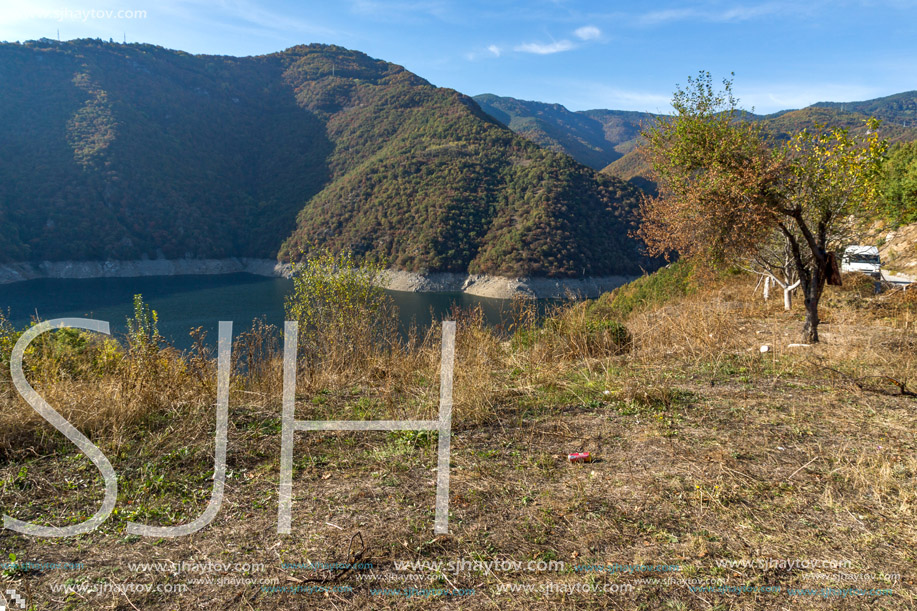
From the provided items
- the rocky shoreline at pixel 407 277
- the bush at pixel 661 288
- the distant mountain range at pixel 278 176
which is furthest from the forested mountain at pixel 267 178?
the bush at pixel 661 288

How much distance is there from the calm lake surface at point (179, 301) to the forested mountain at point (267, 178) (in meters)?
7.70

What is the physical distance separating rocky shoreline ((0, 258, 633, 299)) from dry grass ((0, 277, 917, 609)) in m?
52.1

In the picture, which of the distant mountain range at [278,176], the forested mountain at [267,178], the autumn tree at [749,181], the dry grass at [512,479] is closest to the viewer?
the dry grass at [512,479]

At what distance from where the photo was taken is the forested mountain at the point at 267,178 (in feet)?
243

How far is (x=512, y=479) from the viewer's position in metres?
3.55

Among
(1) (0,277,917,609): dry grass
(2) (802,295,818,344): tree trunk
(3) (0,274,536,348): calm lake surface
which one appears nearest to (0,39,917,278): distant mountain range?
(3) (0,274,536,348): calm lake surface

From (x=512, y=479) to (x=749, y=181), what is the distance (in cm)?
565

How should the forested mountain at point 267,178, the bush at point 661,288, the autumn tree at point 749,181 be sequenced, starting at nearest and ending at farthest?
the autumn tree at point 749,181 → the bush at point 661,288 → the forested mountain at point 267,178

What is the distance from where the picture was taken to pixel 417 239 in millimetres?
76375

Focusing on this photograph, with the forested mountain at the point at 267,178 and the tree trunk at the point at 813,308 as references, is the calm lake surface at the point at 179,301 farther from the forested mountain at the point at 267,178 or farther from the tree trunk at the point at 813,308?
the tree trunk at the point at 813,308

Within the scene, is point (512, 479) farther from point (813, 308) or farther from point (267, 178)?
point (267, 178)

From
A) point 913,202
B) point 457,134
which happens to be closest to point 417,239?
point 457,134

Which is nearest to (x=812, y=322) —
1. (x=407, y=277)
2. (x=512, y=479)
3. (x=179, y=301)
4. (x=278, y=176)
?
(x=512, y=479)

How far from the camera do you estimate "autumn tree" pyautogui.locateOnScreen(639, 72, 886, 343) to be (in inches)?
275
